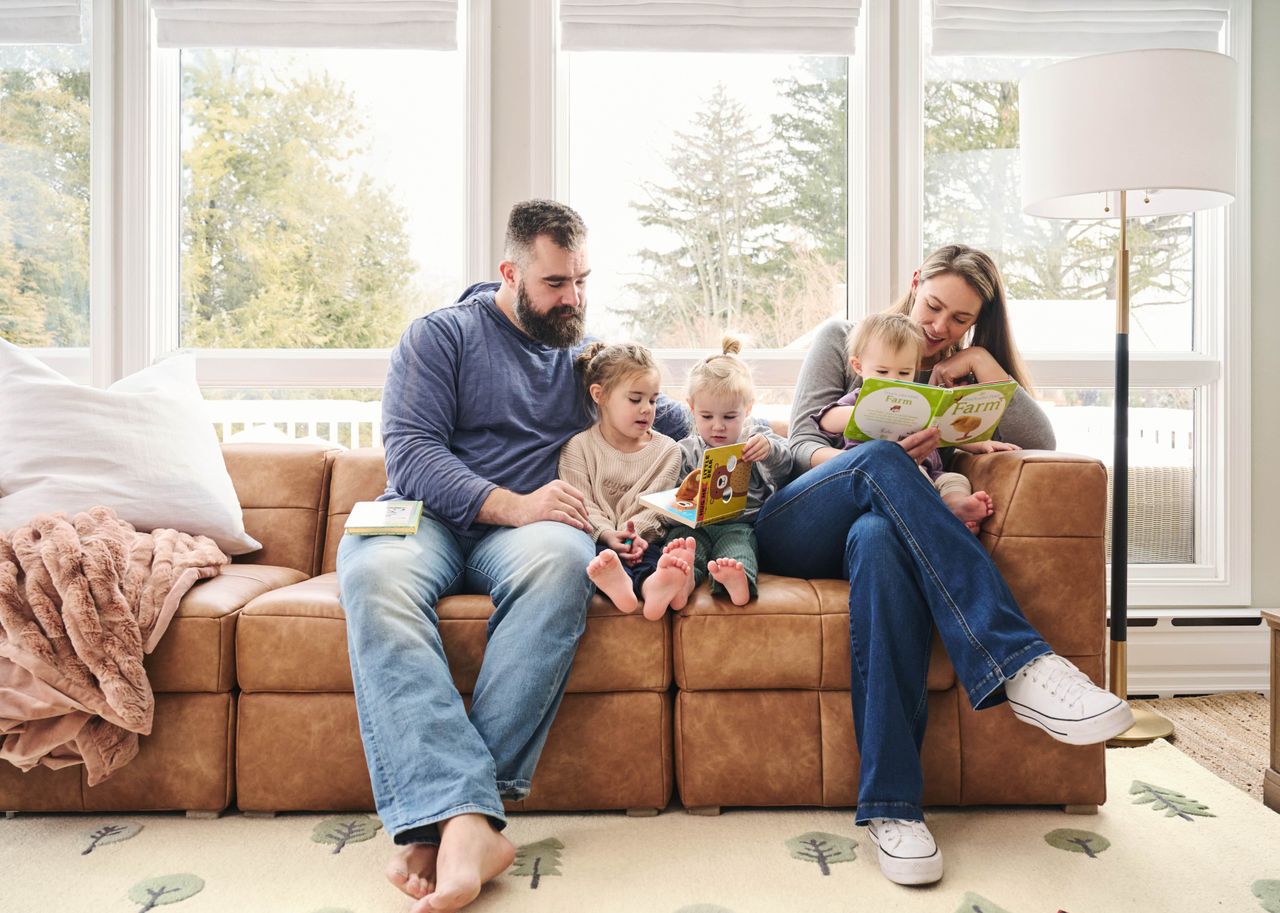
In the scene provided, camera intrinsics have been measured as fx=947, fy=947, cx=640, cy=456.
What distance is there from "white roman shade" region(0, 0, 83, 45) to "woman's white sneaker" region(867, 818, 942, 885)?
3185 millimetres

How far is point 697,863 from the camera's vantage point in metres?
1.62

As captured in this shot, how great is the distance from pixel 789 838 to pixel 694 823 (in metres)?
0.18

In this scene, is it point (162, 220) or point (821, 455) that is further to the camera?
point (162, 220)

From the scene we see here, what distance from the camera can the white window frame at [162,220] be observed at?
293 cm

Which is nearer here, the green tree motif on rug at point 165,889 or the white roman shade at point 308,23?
the green tree motif on rug at point 165,889

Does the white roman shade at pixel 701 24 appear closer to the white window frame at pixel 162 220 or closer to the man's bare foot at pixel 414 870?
the white window frame at pixel 162 220

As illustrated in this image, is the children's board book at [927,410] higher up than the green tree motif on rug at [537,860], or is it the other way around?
the children's board book at [927,410]

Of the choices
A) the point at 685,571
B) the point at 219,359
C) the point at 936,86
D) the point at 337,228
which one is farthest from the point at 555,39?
the point at 685,571

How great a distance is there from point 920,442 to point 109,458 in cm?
181

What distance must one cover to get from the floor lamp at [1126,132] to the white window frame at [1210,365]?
592 mm

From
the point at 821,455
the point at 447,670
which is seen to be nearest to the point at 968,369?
the point at 821,455

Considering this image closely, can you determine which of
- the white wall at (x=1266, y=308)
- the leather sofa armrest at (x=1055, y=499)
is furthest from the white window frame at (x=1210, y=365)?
the leather sofa armrest at (x=1055, y=499)

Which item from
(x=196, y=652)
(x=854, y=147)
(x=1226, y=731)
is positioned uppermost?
(x=854, y=147)

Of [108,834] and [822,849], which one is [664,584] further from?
[108,834]
